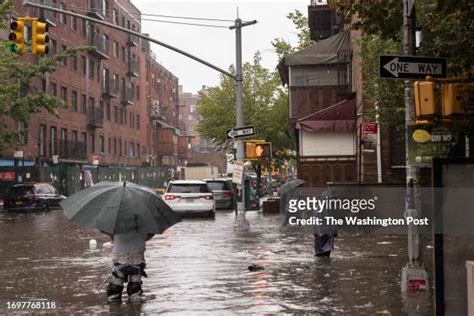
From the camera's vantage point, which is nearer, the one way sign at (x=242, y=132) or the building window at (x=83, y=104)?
the one way sign at (x=242, y=132)

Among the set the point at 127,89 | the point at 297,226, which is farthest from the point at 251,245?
the point at 127,89

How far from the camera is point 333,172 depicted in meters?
28.1

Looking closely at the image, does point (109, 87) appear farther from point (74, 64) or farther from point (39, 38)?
point (39, 38)

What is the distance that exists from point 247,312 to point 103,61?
2130 inches

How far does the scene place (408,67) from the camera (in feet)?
30.8

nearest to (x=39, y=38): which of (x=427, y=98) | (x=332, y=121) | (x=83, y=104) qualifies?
(x=427, y=98)

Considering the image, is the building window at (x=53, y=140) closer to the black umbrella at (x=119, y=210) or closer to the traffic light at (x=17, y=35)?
the traffic light at (x=17, y=35)

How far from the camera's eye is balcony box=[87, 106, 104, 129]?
2208 inches

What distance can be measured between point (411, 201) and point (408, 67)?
1881 mm

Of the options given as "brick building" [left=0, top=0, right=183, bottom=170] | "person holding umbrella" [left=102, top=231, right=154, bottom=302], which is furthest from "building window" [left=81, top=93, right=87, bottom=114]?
"person holding umbrella" [left=102, top=231, right=154, bottom=302]

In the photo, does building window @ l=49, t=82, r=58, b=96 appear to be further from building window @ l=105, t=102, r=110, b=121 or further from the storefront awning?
the storefront awning

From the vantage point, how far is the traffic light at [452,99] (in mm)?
8531

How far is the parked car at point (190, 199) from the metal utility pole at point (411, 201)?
659 inches

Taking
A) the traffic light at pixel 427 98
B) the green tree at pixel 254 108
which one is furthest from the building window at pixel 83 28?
the traffic light at pixel 427 98
